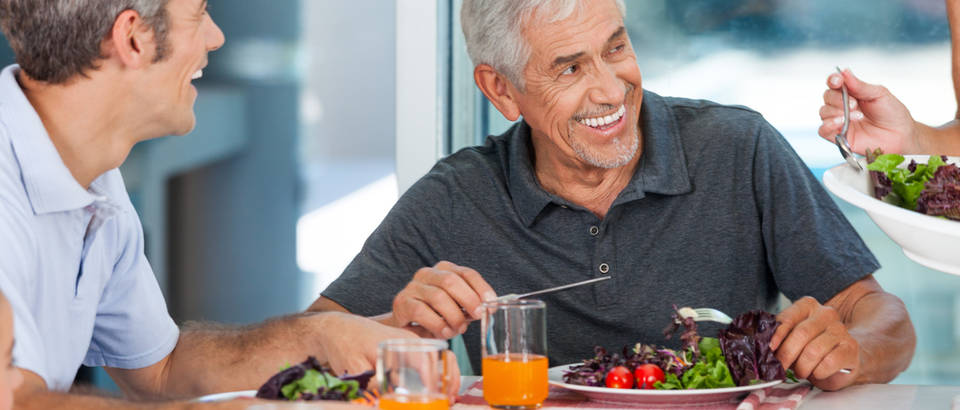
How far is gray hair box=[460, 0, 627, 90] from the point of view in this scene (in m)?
2.08

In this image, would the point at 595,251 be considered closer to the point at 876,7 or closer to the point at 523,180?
the point at 523,180

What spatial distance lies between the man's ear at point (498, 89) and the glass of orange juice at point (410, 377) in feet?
3.70

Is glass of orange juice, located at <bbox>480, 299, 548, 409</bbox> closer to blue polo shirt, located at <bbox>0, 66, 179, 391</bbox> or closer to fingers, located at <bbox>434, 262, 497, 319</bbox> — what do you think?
fingers, located at <bbox>434, 262, 497, 319</bbox>

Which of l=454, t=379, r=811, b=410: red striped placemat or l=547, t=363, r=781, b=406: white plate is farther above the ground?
l=547, t=363, r=781, b=406: white plate

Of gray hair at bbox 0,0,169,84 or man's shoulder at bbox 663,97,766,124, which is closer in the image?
gray hair at bbox 0,0,169,84

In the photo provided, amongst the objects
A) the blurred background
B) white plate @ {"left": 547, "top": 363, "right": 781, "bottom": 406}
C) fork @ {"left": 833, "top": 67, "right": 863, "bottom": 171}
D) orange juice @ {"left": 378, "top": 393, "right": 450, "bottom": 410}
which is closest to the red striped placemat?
white plate @ {"left": 547, "top": 363, "right": 781, "bottom": 406}

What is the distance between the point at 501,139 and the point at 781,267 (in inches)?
28.2

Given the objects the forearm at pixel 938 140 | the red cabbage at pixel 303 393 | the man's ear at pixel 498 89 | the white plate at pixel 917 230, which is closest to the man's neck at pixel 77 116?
the red cabbage at pixel 303 393

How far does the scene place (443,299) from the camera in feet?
5.56

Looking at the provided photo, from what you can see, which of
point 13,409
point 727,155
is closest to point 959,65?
point 727,155

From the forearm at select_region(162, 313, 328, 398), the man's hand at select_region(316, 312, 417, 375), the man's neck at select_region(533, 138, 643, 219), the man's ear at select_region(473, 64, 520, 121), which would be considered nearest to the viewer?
the man's hand at select_region(316, 312, 417, 375)

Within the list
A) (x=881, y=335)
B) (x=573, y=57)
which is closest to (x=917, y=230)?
(x=881, y=335)

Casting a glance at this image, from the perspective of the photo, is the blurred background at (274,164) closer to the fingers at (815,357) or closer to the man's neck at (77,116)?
the man's neck at (77,116)

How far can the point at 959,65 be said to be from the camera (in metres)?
1.88
